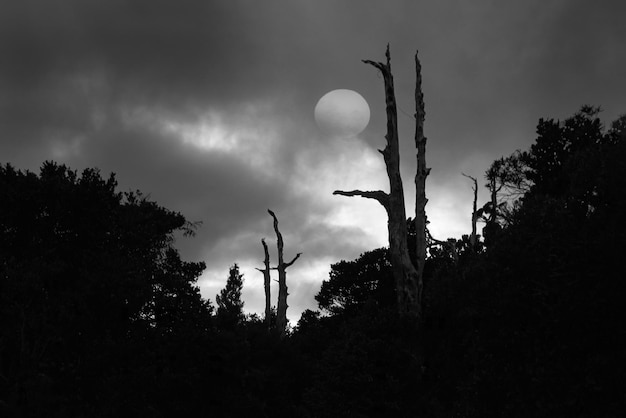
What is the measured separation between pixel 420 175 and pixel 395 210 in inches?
92.3

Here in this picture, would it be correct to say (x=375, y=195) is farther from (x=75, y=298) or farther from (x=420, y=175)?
(x=75, y=298)

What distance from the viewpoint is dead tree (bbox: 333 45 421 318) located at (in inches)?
913

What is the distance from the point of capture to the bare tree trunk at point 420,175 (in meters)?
25.4

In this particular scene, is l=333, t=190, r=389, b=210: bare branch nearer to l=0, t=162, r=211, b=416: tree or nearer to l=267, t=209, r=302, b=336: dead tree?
l=0, t=162, r=211, b=416: tree

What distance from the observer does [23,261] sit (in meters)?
24.7

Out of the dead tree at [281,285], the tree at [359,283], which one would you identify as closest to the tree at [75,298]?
the dead tree at [281,285]

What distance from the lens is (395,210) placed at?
24938 millimetres

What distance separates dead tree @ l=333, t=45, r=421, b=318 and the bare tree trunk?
69 centimetres

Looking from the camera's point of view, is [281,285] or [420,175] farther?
[281,285]

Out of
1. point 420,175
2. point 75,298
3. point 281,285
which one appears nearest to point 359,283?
point 281,285

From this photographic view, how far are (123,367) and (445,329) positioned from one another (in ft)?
41.1

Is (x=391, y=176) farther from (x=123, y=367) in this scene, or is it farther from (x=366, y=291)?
(x=366, y=291)

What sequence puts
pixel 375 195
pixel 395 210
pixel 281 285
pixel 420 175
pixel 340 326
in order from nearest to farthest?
1. pixel 340 326
2. pixel 395 210
3. pixel 375 195
4. pixel 420 175
5. pixel 281 285

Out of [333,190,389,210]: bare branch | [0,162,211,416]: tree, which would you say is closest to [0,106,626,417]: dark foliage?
[0,162,211,416]: tree
